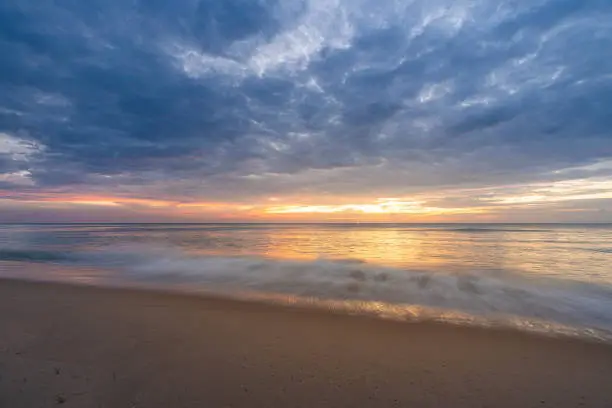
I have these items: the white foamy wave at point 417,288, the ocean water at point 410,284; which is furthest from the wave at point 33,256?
the white foamy wave at point 417,288

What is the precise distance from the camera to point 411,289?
1282cm

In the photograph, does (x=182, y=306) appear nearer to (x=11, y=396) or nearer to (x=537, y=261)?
(x=11, y=396)

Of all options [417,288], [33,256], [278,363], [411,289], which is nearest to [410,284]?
[417,288]

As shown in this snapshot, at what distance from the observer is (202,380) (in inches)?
199

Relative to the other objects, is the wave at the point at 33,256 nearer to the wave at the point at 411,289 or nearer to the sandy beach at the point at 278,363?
the wave at the point at 411,289

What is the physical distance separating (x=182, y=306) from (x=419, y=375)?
735cm

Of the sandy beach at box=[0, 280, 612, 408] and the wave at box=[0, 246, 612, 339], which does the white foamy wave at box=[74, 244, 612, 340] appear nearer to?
the wave at box=[0, 246, 612, 339]

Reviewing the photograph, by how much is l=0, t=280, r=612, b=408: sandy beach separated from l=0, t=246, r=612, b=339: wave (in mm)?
1646

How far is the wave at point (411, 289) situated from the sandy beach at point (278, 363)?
1646 millimetres

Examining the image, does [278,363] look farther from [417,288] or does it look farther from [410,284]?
[410,284]

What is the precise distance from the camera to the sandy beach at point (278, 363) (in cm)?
465

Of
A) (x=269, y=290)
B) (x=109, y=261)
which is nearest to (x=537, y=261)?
(x=269, y=290)

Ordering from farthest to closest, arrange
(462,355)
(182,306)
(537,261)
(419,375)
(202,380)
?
(537,261) → (182,306) → (462,355) → (419,375) → (202,380)

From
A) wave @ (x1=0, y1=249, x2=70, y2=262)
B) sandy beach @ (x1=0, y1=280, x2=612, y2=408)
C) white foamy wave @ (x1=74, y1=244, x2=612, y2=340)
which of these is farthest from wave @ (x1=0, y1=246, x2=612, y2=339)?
wave @ (x1=0, y1=249, x2=70, y2=262)
